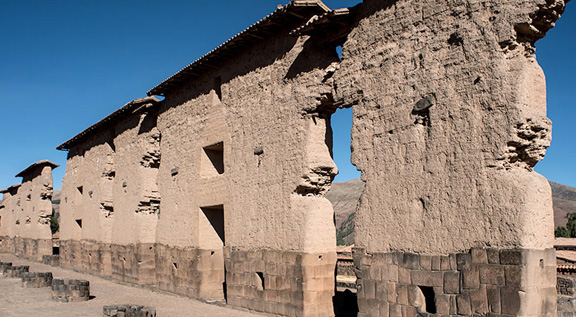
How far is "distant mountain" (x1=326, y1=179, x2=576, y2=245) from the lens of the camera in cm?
5284

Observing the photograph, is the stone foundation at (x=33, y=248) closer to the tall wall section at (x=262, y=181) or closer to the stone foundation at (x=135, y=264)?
the stone foundation at (x=135, y=264)

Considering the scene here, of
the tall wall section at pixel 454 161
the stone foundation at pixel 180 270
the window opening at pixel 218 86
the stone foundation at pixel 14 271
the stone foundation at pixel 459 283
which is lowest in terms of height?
the stone foundation at pixel 14 271

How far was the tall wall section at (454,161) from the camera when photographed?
612cm

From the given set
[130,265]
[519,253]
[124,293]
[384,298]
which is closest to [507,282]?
[519,253]

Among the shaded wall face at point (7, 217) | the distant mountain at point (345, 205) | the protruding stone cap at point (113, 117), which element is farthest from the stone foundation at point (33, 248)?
the distant mountain at point (345, 205)

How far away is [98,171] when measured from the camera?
19453mm

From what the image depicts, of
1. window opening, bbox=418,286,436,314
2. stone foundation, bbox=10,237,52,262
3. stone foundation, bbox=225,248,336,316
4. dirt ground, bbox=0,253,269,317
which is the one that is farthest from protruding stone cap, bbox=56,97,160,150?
window opening, bbox=418,286,436,314

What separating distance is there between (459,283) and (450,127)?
7.10 ft

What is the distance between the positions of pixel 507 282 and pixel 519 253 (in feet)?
1.34

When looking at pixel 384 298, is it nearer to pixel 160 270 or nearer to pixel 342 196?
pixel 160 270

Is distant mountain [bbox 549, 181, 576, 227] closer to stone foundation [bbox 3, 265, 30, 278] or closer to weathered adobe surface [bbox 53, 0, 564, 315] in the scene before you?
weathered adobe surface [bbox 53, 0, 564, 315]

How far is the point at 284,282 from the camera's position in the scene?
9414 mm

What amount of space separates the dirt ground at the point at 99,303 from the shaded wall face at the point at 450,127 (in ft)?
15.3

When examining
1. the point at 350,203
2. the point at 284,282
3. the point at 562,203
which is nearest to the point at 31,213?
the point at 284,282
